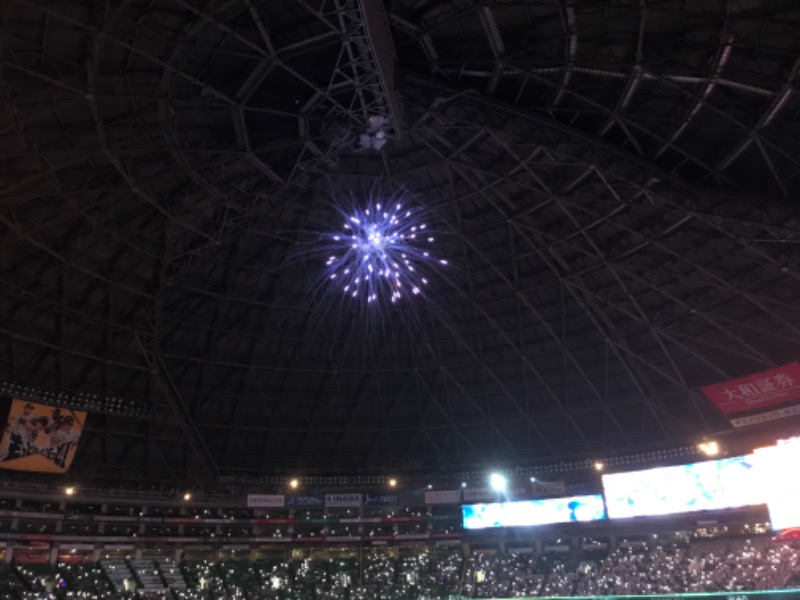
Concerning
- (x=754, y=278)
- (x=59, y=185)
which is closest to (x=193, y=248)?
(x=59, y=185)

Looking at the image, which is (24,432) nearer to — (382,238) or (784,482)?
(382,238)

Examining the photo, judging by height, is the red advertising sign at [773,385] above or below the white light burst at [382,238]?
below

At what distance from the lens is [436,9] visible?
30797 millimetres

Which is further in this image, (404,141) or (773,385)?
(773,385)

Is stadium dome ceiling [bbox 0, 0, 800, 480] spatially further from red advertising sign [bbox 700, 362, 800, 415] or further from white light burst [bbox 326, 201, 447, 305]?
red advertising sign [bbox 700, 362, 800, 415]

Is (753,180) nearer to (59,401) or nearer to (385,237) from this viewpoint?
(385,237)

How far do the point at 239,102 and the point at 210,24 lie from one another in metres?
4.99

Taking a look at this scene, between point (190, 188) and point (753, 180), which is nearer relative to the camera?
point (753, 180)

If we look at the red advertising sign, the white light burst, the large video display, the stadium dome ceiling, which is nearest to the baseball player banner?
the stadium dome ceiling

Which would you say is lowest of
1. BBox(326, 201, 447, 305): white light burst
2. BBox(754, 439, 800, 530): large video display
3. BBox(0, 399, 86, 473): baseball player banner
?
BBox(754, 439, 800, 530): large video display

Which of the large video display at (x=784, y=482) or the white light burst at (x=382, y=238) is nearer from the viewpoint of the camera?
the large video display at (x=784, y=482)

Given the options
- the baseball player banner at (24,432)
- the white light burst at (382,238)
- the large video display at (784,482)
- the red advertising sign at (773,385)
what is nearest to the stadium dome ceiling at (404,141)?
the white light burst at (382,238)

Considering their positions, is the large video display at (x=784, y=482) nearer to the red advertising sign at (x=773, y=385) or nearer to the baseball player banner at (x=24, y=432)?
the red advertising sign at (x=773, y=385)

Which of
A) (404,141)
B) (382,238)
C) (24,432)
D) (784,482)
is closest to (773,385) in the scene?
(784,482)
